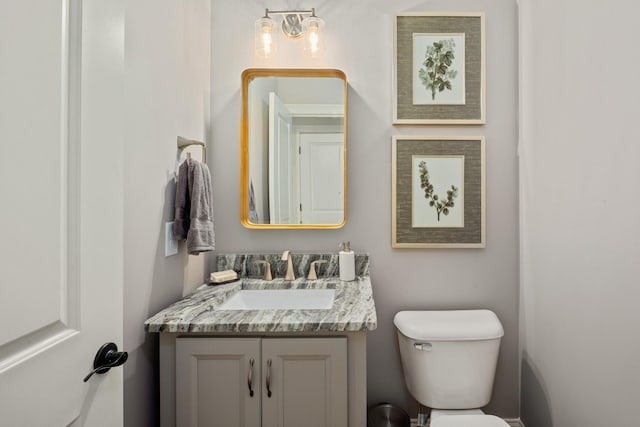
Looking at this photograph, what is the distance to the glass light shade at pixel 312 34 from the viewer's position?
1.67m

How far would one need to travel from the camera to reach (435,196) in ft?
5.68

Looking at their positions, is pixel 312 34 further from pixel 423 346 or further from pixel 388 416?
pixel 388 416

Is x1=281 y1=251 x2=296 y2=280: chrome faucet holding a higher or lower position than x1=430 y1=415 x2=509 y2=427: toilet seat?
higher

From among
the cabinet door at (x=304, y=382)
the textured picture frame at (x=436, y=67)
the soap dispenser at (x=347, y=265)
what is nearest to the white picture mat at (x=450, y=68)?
the textured picture frame at (x=436, y=67)

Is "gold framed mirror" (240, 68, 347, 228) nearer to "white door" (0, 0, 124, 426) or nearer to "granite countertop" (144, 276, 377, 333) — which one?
"granite countertop" (144, 276, 377, 333)

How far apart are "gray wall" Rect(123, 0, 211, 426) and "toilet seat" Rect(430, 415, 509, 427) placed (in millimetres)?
1039

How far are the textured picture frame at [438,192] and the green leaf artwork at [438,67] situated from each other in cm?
26

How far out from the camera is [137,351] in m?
1.14

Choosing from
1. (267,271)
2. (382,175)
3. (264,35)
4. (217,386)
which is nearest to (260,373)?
(217,386)

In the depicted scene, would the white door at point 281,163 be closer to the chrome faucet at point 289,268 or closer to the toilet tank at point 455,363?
the chrome faucet at point 289,268

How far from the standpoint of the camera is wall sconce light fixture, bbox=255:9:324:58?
1.68 meters

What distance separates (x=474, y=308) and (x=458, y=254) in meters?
0.28

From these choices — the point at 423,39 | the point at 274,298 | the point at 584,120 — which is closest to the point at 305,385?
the point at 274,298

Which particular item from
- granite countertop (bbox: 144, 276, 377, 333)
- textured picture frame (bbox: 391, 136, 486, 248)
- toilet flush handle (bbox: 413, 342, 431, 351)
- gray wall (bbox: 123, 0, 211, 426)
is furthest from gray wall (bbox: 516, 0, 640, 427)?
gray wall (bbox: 123, 0, 211, 426)
